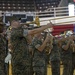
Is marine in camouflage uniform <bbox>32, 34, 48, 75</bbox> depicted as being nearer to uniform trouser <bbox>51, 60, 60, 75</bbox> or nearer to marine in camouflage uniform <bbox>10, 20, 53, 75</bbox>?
marine in camouflage uniform <bbox>10, 20, 53, 75</bbox>

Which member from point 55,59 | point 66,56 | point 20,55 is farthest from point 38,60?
point 66,56

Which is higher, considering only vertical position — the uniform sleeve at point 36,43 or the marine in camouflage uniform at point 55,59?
the uniform sleeve at point 36,43

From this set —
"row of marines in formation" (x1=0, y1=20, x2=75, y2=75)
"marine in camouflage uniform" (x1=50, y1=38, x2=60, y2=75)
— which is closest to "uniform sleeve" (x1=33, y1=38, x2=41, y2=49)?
"row of marines in formation" (x1=0, y1=20, x2=75, y2=75)

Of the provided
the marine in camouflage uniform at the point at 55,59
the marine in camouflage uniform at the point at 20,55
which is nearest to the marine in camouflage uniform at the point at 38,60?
the marine in camouflage uniform at the point at 20,55

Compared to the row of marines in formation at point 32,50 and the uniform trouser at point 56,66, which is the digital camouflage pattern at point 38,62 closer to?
the row of marines in formation at point 32,50

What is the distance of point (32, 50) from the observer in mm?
5289

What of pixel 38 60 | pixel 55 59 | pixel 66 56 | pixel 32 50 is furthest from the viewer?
pixel 66 56

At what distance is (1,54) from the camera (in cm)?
489

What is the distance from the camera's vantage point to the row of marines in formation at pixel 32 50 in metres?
4.23

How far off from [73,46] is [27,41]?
2.91 metres

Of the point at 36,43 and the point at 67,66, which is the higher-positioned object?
the point at 36,43

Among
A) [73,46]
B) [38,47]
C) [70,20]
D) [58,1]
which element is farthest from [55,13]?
[38,47]

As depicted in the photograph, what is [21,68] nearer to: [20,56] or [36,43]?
[20,56]

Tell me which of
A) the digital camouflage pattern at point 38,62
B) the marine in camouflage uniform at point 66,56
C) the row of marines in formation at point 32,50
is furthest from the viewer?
the marine in camouflage uniform at point 66,56
